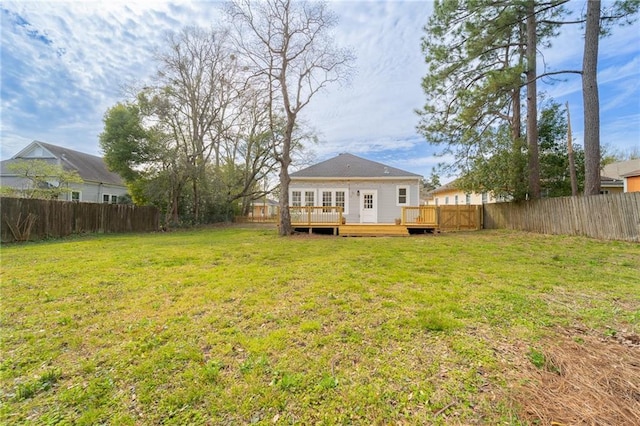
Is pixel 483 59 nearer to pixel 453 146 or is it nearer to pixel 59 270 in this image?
pixel 453 146

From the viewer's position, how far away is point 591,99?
9461mm

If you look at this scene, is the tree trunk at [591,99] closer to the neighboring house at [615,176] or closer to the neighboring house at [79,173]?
the neighboring house at [615,176]

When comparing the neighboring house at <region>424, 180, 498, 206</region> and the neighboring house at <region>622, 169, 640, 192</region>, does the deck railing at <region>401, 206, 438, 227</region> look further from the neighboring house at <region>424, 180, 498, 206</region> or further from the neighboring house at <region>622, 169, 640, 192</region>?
the neighboring house at <region>622, 169, 640, 192</region>

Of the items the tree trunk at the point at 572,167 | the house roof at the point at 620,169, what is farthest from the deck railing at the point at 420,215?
the house roof at the point at 620,169

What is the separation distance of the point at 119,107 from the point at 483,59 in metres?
21.8

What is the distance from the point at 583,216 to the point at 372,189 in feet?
30.2

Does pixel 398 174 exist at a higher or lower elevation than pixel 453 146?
lower

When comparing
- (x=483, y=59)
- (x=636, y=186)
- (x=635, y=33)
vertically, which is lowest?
(x=636, y=186)

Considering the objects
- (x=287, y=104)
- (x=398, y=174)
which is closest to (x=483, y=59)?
(x=398, y=174)

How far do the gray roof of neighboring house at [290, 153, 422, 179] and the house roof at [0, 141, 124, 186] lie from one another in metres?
17.2

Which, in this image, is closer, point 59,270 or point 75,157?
point 59,270

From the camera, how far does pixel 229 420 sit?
1.76m

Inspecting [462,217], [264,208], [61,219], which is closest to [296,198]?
[462,217]

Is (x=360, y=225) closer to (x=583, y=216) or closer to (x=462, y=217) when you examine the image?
(x=462, y=217)
